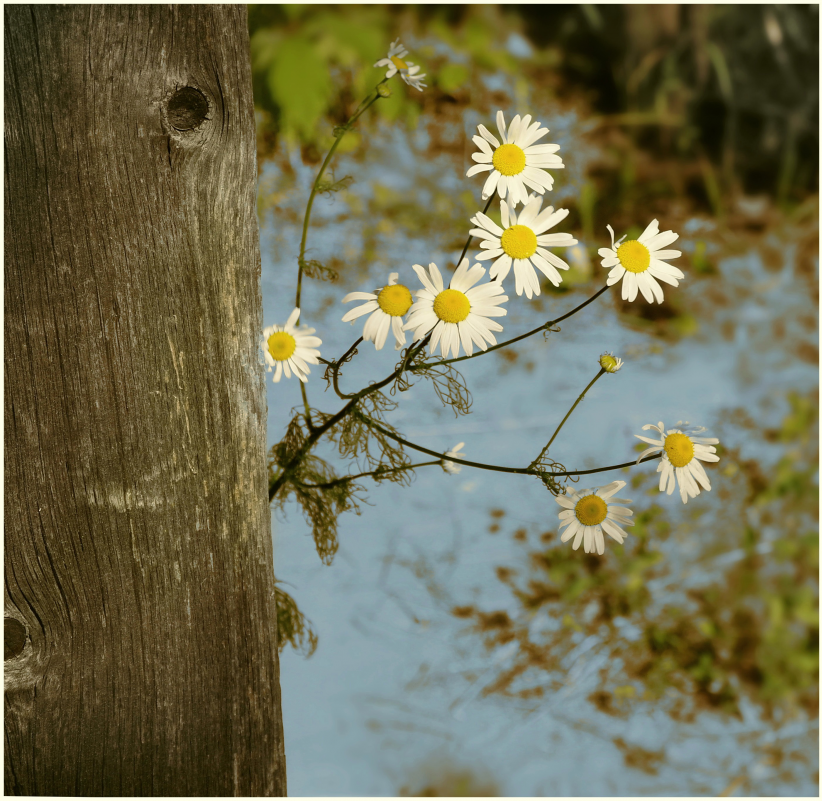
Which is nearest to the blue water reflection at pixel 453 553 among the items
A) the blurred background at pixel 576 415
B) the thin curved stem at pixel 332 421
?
the blurred background at pixel 576 415

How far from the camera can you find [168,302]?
47 cm

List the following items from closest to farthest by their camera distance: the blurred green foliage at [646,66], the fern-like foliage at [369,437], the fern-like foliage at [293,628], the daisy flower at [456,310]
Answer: the daisy flower at [456,310], the fern-like foliage at [369,437], the fern-like foliage at [293,628], the blurred green foliage at [646,66]

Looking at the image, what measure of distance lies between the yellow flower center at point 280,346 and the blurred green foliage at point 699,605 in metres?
0.67


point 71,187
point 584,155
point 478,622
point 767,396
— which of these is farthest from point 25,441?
point 767,396

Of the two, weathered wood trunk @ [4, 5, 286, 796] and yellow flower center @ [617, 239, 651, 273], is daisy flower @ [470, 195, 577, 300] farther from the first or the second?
weathered wood trunk @ [4, 5, 286, 796]

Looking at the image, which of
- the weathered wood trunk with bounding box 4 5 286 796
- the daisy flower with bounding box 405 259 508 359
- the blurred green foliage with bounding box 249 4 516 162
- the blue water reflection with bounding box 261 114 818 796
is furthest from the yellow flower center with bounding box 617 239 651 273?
the blurred green foliage with bounding box 249 4 516 162

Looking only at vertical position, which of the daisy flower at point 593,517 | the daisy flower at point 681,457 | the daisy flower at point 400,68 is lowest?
the daisy flower at point 593,517

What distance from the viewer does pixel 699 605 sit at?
3.49ft

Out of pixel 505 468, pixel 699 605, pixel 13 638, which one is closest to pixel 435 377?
pixel 505 468

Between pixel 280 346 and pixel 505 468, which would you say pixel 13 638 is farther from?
pixel 505 468

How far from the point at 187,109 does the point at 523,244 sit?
1.03 ft

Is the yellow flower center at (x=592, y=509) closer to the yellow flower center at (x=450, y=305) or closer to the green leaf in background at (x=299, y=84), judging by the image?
the yellow flower center at (x=450, y=305)

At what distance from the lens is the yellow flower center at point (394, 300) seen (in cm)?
46

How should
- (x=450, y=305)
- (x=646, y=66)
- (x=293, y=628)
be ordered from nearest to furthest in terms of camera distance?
(x=450, y=305) → (x=293, y=628) → (x=646, y=66)
